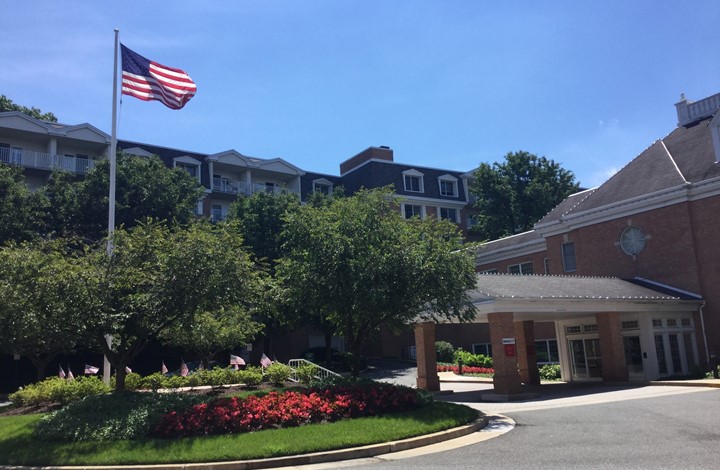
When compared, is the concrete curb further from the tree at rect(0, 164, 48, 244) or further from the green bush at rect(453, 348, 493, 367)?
the green bush at rect(453, 348, 493, 367)

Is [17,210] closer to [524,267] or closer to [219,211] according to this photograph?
[219,211]

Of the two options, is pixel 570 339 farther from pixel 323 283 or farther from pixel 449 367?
pixel 323 283

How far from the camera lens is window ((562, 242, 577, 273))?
35031mm

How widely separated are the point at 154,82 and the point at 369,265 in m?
10.7

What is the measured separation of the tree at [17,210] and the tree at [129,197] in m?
1.74

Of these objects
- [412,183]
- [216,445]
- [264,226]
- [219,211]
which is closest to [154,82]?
[216,445]

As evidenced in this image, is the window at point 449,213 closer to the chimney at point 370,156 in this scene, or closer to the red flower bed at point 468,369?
the chimney at point 370,156

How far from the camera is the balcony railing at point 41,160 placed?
41.5 m

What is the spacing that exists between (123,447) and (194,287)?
3917 millimetres

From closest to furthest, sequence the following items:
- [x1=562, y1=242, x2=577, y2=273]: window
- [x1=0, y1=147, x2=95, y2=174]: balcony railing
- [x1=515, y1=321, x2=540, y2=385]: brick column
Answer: [x1=515, y1=321, x2=540, y2=385]: brick column < [x1=562, y1=242, x2=577, y2=273]: window < [x1=0, y1=147, x2=95, y2=174]: balcony railing

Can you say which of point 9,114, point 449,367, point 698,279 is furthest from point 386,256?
point 9,114

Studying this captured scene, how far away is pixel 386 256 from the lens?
53.8 ft

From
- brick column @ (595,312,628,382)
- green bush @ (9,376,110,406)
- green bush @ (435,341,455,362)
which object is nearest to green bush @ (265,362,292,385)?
green bush @ (9,376,110,406)

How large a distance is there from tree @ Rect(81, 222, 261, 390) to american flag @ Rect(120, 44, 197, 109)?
697 cm
